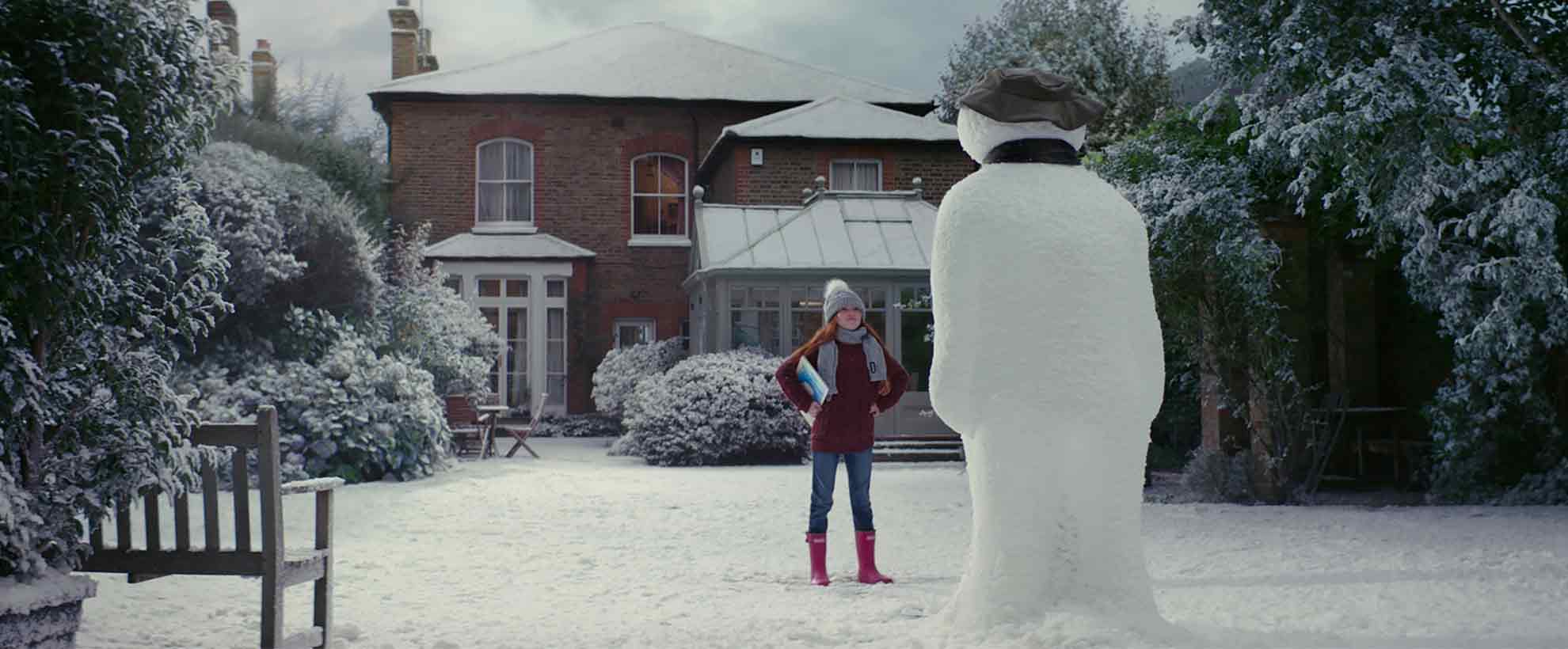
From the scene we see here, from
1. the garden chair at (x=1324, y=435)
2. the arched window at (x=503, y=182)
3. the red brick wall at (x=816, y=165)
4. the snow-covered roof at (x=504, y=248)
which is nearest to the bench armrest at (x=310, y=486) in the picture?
the garden chair at (x=1324, y=435)

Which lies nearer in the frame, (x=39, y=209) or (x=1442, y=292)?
(x=39, y=209)

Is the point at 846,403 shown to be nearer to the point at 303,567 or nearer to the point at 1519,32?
the point at 303,567

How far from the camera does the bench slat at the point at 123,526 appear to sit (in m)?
4.96

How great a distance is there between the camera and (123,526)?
5.05m

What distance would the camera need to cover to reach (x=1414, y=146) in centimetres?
970

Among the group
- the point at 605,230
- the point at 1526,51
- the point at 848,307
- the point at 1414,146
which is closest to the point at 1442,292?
the point at 1414,146

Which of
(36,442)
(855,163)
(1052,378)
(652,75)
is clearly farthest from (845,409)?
(652,75)

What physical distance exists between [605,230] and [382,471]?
11554mm

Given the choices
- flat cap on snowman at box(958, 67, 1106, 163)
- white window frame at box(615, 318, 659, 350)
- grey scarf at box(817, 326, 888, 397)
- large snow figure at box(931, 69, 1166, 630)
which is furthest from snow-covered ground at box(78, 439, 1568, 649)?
white window frame at box(615, 318, 659, 350)

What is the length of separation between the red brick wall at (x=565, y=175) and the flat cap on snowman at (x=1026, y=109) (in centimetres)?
1884

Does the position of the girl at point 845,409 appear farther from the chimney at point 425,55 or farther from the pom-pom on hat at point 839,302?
the chimney at point 425,55

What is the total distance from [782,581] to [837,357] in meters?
1.26

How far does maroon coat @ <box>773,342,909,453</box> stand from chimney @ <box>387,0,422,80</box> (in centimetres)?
2138

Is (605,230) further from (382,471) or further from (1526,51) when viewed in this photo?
(1526,51)
